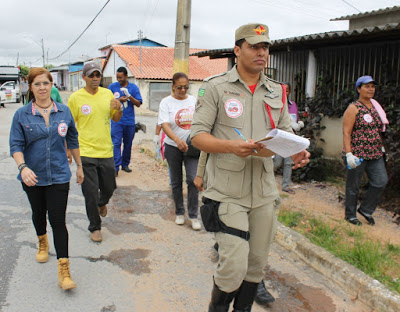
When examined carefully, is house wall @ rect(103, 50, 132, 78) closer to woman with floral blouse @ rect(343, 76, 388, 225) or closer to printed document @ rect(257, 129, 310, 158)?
woman with floral blouse @ rect(343, 76, 388, 225)

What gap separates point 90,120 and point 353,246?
3.09m

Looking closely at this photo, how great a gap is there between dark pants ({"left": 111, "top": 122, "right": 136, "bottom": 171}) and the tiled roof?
24225 mm

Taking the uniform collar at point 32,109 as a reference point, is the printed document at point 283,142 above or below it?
below

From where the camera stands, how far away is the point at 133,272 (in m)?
3.89

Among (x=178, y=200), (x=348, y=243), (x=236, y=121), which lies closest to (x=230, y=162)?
(x=236, y=121)

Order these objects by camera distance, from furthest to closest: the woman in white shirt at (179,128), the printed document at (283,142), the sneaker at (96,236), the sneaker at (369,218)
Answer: the sneaker at (369,218)
the woman in white shirt at (179,128)
the sneaker at (96,236)
the printed document at (283,142)

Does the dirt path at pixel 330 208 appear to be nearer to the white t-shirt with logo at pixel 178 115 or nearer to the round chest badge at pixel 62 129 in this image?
the white t-shirt with logo at pixel 178 115

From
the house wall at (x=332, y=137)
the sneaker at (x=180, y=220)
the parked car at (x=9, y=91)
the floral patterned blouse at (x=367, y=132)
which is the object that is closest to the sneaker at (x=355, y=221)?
the floral patterned blouse at (x=367, y=132)

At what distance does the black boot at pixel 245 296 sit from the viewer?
110 inches

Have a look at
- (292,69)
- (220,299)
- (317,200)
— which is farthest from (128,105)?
(220,299)

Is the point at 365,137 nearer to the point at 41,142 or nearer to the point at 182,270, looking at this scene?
the point at 182,270

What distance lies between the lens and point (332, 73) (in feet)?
26.5

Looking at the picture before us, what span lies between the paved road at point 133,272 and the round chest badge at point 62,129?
4.23 feet

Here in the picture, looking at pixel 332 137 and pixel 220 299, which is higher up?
pixel 332 137
